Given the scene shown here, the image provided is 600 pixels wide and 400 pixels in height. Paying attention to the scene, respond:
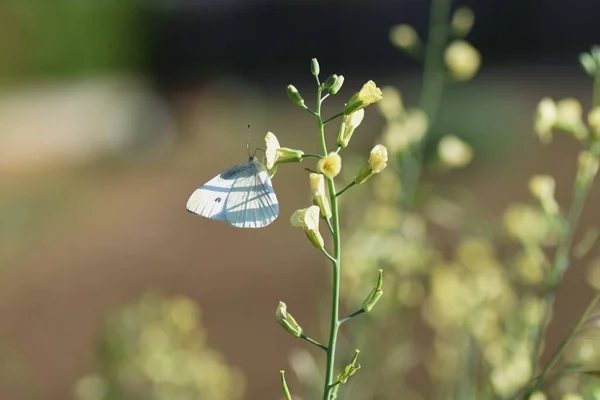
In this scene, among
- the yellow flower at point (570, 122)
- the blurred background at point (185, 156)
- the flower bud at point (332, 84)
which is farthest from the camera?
the blurred background at point (185, 156)

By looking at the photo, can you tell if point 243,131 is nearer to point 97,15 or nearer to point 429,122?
point 97,15

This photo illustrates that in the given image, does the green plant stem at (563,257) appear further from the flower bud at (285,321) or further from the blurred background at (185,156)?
the blurred background at (185,156)

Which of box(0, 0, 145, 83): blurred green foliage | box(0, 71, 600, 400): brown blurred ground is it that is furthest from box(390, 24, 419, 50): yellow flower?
box(0, 0, 145, 83): blurred green foliage

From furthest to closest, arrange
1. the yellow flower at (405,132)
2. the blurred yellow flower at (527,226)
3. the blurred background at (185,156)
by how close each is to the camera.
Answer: the blurred background at (185,156)
the yellow flower at (405,132)
the blurred yellow flower at (527,226)

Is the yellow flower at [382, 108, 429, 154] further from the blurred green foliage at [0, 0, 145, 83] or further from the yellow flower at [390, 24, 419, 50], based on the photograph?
the blurred green foliage at [0, 0, 145, 83]

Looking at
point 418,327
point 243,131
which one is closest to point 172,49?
point 243,131

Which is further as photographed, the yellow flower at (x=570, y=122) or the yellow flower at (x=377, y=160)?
the yellow flower at (x=570, y=122)

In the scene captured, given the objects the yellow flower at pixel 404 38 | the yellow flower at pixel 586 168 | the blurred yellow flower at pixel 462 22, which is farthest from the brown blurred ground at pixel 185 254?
the yellow flower at pixel 586 168
